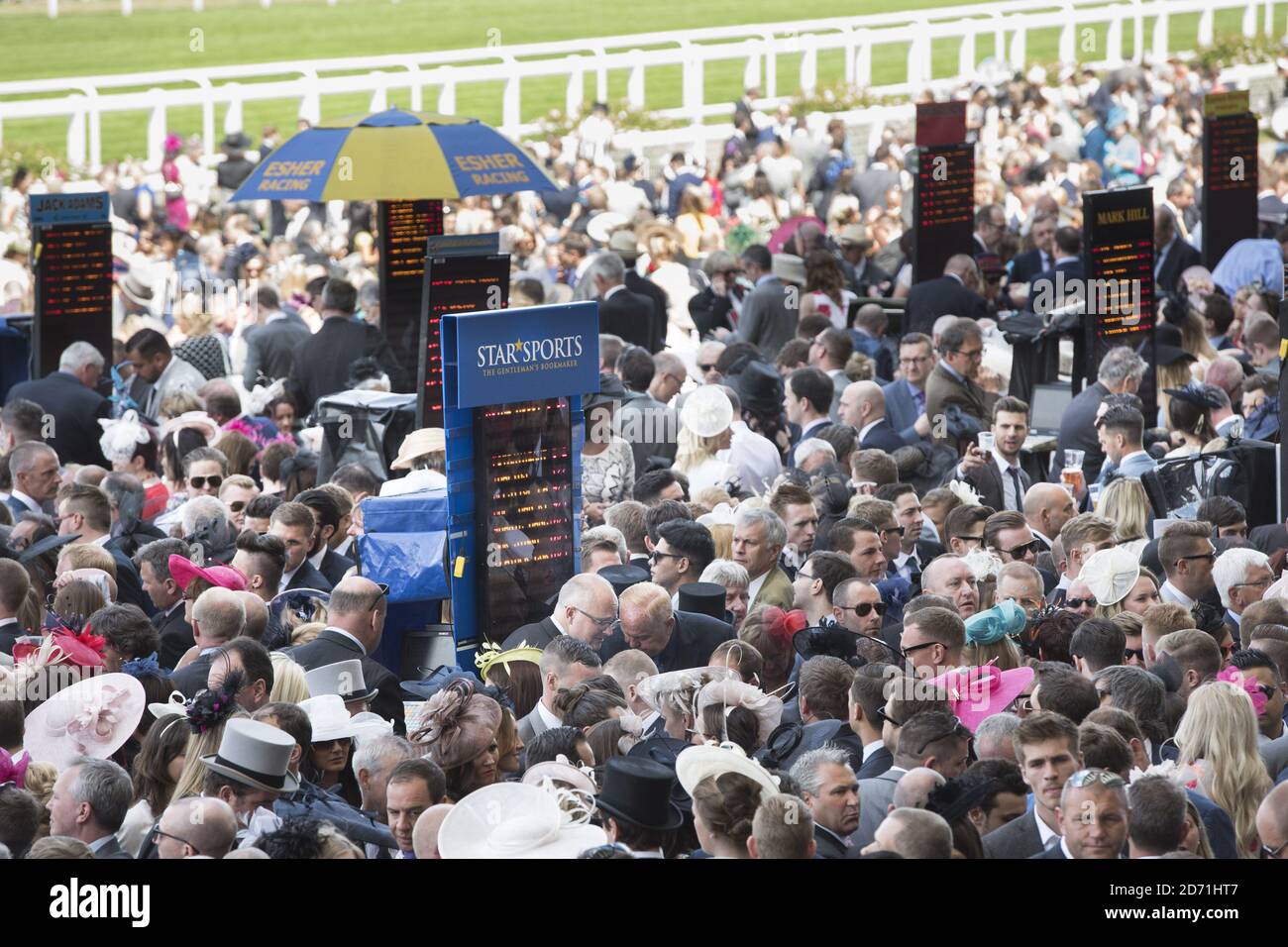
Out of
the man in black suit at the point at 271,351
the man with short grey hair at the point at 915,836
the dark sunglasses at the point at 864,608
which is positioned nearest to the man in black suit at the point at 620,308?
the man in black suit at the point at 271,351

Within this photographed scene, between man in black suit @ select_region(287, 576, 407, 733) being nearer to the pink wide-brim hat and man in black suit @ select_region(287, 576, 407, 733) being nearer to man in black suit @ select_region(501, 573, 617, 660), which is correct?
man in black suit @ select_region(501, 573, 617, 660)

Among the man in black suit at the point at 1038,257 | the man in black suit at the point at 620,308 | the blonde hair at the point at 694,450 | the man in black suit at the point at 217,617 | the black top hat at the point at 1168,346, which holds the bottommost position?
the man in black suit at the point at 217,617

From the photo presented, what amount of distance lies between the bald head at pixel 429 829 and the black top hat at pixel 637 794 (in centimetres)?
41

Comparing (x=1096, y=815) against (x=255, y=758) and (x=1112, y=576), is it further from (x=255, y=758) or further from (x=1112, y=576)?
(x=1112, y=576)

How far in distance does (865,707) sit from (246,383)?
757cm

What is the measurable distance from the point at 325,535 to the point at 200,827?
3.67 meters

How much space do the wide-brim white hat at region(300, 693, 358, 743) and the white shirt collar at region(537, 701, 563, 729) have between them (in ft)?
2.04

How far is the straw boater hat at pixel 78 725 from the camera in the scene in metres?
6.09

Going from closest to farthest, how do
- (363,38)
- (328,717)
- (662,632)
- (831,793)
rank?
1. (831,793)
2. (328,717)
3. (662,632)
4. (363,38)

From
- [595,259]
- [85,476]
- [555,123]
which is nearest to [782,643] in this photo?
[85,476]

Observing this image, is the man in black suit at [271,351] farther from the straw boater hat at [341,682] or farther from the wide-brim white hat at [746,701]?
the wide-brim white hat at [746,701]

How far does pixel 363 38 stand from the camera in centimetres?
4534

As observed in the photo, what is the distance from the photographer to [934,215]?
14625 mm

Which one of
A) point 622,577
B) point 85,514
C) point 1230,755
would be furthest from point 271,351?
point 1230,755
